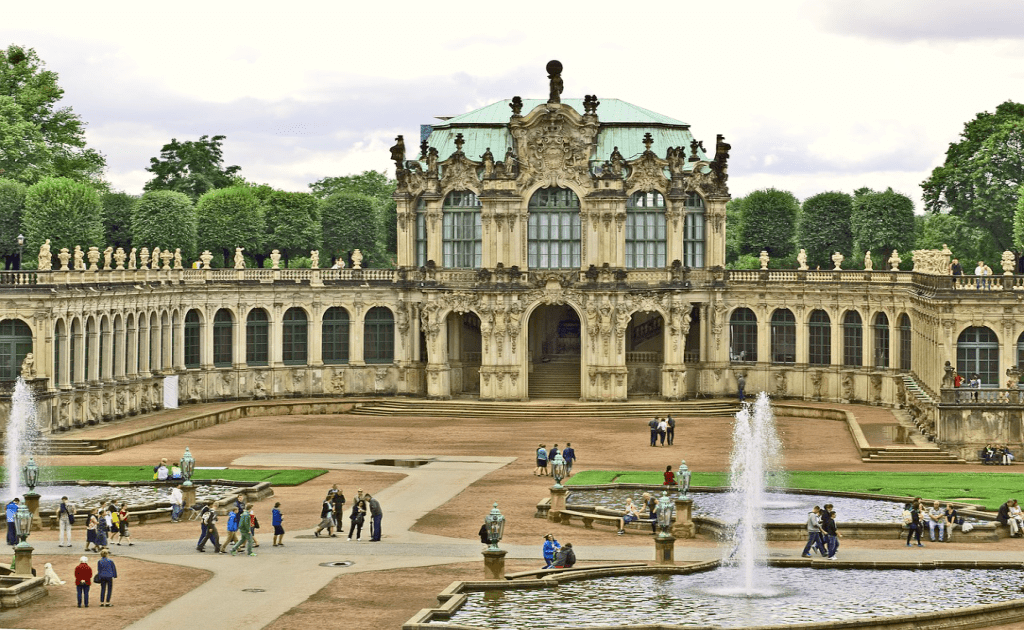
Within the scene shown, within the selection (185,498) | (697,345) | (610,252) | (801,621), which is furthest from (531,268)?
(801,621)

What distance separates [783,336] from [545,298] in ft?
46.5

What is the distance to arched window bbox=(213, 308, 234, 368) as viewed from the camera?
102 m

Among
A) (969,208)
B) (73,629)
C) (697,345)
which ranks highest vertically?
(969,208)

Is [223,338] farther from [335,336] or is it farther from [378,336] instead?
[378,336]

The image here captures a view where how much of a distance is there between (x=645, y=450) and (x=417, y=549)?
28.0 meters

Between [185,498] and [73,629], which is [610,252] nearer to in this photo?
[185,498]

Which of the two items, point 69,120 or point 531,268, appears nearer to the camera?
point 531,268

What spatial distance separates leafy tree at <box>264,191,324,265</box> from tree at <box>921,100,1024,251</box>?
48410 mm

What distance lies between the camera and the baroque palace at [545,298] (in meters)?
99.7

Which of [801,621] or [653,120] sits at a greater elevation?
[653,120]

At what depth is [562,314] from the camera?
113 m

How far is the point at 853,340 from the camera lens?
9931 centimetres

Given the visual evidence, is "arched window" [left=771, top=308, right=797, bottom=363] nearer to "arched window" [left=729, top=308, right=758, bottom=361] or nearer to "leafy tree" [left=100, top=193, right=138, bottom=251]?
"arched window" [left=729, top=308, right=758, bottom=361]

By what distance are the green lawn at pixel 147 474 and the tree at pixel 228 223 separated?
6293 cm
